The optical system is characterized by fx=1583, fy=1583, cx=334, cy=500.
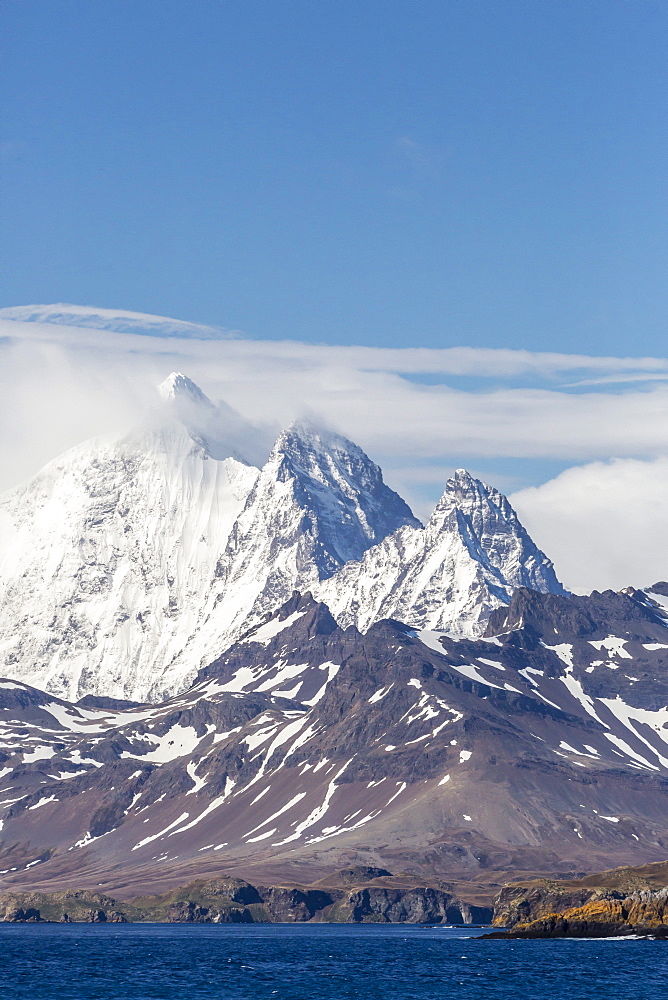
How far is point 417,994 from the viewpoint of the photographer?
194125mm

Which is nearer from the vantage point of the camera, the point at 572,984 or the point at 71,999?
the point at 71,999

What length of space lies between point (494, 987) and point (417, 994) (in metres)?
11.6

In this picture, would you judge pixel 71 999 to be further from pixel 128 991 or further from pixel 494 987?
pixel 494 987

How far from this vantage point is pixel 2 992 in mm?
195875

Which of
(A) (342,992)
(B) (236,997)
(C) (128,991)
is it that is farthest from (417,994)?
(C) (128,991)

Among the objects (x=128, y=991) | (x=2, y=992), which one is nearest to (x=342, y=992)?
(x=128, y=991)

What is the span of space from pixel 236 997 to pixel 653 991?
162 ft

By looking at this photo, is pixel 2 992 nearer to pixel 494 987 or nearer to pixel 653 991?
pixel 494 987

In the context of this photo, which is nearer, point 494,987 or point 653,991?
point 653,991

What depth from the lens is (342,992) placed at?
7751 inches

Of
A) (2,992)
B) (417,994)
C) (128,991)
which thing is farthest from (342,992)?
(2,992)

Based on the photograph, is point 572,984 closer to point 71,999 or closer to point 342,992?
point 342,992

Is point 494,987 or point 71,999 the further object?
point 494,987

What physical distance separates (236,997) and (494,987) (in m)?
33.7
